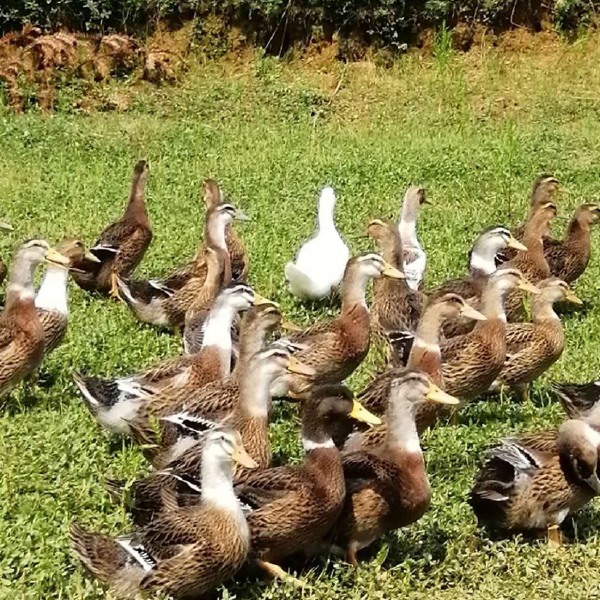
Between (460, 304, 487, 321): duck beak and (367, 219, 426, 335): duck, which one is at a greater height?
(460, 304, 487, 321): duck beak

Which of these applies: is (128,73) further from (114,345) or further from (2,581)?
(2,581)

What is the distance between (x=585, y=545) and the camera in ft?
19.1

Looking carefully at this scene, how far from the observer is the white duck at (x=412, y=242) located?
9.33 metres

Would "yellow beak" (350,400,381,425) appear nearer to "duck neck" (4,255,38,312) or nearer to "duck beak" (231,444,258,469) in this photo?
"duck beak" (231,444,258,469)

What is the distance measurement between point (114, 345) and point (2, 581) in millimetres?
3273

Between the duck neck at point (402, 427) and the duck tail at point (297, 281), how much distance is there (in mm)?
3320

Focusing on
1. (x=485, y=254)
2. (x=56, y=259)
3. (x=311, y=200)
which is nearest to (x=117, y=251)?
(x=56, y=259)

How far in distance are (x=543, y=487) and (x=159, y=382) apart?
2214 mm

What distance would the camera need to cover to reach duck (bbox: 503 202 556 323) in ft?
28.5

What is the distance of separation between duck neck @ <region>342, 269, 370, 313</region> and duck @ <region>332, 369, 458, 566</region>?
6.11ft

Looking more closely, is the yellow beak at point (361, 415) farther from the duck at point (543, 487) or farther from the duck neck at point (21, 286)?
the duck neck at point (21, 286)

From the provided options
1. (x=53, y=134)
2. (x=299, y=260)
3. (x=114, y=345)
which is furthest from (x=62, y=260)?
(x=53, y=134)

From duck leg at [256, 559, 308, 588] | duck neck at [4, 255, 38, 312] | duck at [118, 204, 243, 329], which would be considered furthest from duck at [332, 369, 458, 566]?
duck at [118, 204, 243, 329]

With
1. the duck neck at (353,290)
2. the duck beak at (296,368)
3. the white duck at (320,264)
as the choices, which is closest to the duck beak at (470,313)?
the duck neck at (353,290)
